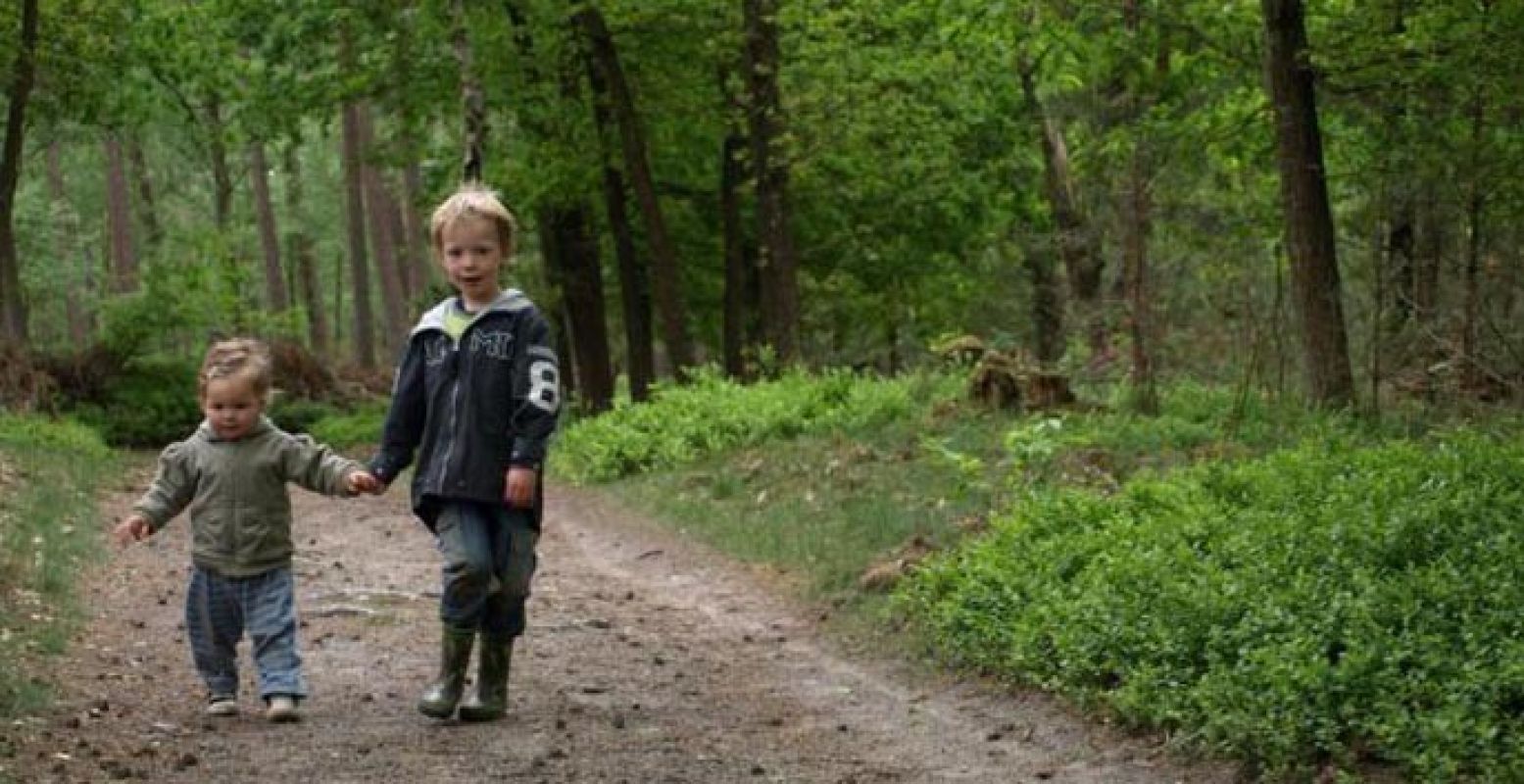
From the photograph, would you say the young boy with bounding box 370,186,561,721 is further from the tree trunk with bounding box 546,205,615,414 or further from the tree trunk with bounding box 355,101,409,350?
the tree trunk with bounding box 355,101,409,350

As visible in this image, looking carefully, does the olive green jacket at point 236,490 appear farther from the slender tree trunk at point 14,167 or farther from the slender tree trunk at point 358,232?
the slender tree trunk at point 358,232

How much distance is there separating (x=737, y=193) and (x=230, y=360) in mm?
21373

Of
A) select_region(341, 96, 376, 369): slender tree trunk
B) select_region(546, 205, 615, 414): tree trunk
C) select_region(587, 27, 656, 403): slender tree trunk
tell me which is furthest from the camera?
select_region(341, 96, 376, 369): slender tree trunk

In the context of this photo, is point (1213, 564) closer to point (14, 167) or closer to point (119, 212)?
point (14, 167)

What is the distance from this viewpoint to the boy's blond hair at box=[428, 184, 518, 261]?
738cm

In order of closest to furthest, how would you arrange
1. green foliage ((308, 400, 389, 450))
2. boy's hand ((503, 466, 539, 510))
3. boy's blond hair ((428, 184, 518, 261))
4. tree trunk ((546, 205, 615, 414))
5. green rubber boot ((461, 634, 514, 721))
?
boy's hand ((503, 466, 539, 510)), boy's blond hair ((428, 184, 518, 261)), green rubber boot ((461, 634, 514, 721)), tree trunk ((546, 205, 615, 414)), green foliage ((308, 400, 389, 450))

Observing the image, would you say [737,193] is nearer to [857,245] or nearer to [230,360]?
[857,245]

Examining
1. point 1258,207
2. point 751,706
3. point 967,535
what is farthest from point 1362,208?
point 751,706

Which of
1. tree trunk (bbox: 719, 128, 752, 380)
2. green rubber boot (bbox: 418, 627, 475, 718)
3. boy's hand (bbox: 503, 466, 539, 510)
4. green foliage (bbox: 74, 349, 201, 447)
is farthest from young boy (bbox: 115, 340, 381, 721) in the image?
green foliage (bbox: 74, 349, 201, 447)

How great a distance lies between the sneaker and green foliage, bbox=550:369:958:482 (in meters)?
11.1

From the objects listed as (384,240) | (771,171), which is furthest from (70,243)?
(771,171)

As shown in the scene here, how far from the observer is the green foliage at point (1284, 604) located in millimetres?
6016

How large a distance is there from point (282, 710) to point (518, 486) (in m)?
1.36

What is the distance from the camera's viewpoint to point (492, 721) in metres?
7.49
